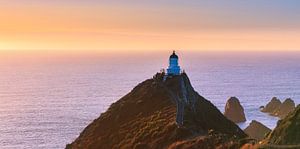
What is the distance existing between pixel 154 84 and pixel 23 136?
71.2 metres

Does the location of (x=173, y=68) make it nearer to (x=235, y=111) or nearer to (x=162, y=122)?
→ (x=162, y=122)

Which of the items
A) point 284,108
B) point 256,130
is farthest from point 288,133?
point 284,108

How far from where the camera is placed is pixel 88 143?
164ft

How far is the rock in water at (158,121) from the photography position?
42094 millimetres

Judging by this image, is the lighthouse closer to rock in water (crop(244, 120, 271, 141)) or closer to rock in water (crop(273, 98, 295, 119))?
rock in water (crop(244, 120, 271, 141))

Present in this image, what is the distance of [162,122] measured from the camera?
1796 inches

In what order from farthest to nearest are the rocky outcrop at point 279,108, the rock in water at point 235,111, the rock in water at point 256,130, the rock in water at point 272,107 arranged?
the rock in water at point 272,107
the rocky outcrop at point 279,108
the rock in water at point 235,111
the rock in water at point 256,130

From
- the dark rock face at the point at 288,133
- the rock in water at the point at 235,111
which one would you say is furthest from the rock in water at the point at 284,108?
the dark rock face at the point at 288,133

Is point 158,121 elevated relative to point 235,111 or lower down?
elevated

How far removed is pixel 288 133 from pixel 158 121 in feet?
58.8

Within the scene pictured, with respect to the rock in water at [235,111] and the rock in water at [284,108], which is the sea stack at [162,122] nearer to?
the rock in water at [235,111]

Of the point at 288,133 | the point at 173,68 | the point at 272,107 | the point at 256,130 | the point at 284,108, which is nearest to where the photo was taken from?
the point at 288,133

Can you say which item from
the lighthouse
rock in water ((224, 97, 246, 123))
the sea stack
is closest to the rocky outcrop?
rock in water ((224, 97, 246, 123))

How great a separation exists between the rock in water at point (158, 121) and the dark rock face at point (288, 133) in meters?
5.69
